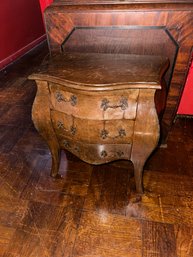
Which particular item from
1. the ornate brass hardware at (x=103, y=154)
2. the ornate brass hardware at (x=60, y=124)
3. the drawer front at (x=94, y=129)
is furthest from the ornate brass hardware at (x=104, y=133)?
the ornate brass hardware at (x=60, y=124)

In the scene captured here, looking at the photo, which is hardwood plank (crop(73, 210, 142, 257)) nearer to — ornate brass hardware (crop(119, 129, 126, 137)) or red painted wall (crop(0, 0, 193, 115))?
ornate brass hardware (crop(119, 129, 126, 137))

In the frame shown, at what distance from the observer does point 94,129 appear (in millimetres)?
983

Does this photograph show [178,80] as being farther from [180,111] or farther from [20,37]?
[20,37]

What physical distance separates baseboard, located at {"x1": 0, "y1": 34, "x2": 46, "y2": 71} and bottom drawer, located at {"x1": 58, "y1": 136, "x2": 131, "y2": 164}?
225cm

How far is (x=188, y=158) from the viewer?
1.50 m

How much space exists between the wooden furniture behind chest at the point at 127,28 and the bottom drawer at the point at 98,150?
53 cm

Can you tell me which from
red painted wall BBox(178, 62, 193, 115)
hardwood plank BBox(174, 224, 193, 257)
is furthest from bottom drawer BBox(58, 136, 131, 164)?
red painted wall BBox(178, 62, 193, 115)

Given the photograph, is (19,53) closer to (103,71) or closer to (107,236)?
(103,71)

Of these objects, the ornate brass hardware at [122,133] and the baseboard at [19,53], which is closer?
the ornate brass hardware at [122,133]

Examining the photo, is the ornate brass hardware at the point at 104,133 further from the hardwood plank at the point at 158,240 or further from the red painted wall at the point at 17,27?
the red painted wall at the point at 17,27

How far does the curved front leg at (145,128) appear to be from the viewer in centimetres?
89

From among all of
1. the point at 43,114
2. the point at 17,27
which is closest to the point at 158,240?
the point at 43,114

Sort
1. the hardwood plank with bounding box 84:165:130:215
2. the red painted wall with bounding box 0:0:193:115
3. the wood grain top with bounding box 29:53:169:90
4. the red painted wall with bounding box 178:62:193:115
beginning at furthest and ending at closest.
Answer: the red painted wall with bounding box 0:0:193:115 → the red painted wall with bounding box 178:62:193:115 → the hardwood plank with bounding box 84:165:130:215 → the wood grain top with bounding box 29:53:169:90

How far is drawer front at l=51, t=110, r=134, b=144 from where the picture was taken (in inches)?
37.9
